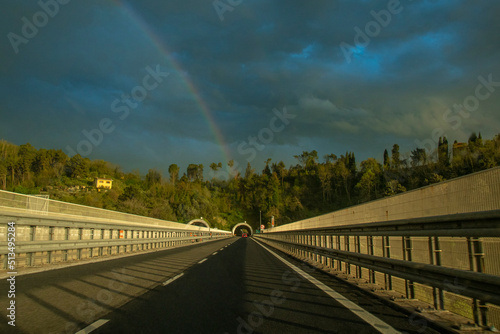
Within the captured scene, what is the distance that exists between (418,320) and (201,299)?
372 centimetres

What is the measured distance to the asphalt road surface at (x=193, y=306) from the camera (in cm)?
501

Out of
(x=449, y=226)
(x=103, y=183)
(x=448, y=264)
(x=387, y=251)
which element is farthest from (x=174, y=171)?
(x=449, y=226)

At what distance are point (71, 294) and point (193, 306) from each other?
2.40 m

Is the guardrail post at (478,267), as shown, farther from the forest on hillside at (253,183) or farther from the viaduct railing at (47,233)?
the forest on hillside at (253,183)

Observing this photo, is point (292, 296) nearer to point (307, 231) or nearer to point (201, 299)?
point (201, 299)

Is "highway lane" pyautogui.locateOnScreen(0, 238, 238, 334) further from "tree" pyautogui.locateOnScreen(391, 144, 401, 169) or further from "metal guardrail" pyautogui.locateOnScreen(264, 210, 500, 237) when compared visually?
"tree" pyautogui.locateOnScreen(391, 144, 401, 169)

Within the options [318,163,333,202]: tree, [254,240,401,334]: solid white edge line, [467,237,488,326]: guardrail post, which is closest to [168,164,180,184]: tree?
[318,163,333,202]: tree

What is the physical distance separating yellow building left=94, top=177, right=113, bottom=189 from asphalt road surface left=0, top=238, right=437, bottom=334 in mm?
132775

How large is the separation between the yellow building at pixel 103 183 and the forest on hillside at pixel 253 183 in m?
2.65

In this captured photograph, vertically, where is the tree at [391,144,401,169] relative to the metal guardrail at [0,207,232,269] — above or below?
above

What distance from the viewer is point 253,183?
19912cm

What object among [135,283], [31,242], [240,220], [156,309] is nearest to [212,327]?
[156,309]

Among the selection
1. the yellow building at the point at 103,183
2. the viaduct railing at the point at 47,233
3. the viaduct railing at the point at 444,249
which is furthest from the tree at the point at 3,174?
the viaduct railing at the point at 444,249

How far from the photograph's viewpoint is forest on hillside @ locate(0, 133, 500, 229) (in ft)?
262
